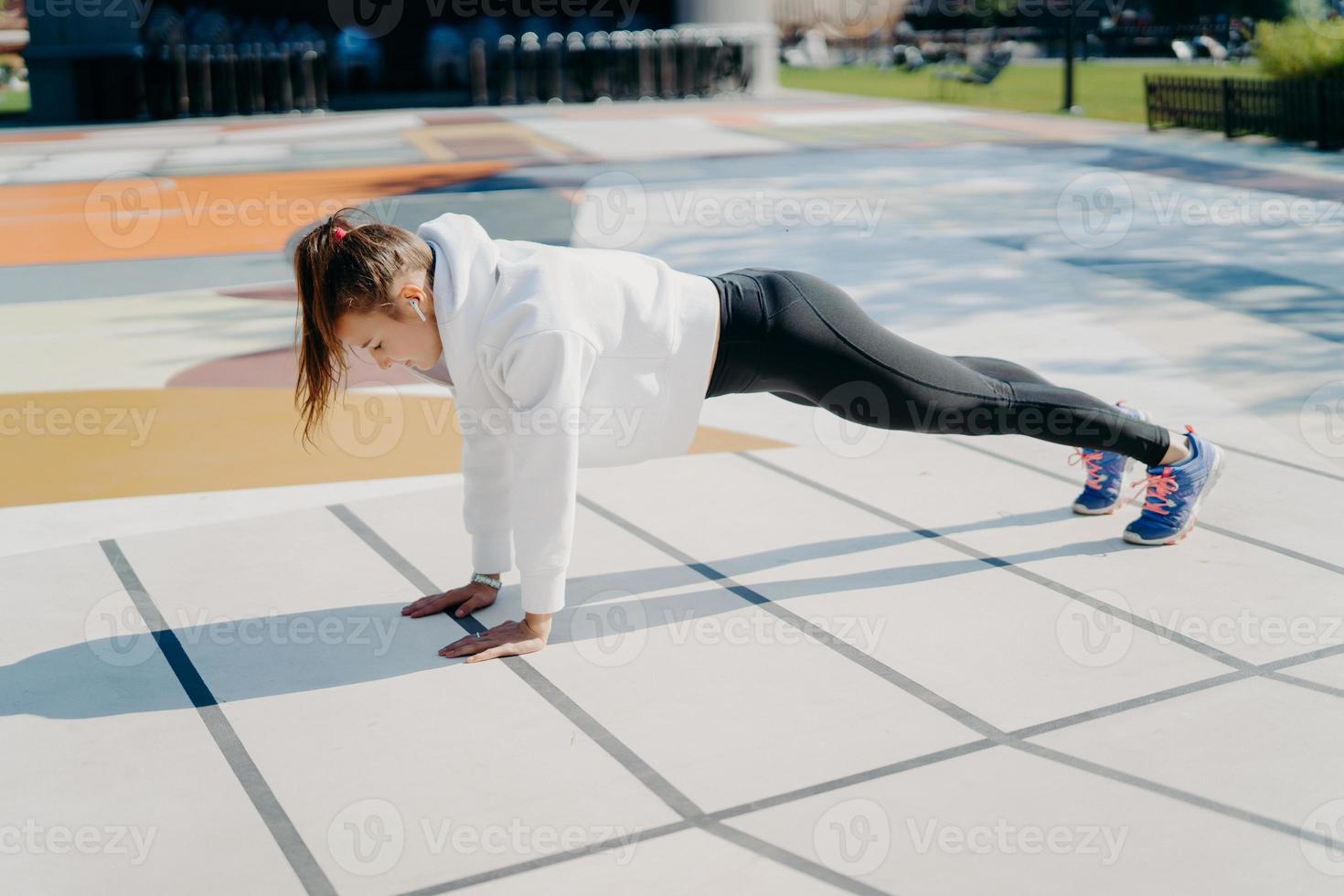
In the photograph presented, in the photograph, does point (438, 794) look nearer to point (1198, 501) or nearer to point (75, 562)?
point (75, 562)

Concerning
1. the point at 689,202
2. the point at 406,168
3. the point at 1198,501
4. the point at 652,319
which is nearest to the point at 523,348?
the point at 652,319

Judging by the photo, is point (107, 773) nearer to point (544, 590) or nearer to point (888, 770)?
point (544, 590)

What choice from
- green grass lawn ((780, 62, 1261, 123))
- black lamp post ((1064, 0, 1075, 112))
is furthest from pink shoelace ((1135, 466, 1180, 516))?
black lamp post ((1064, 0, 1075, 112))

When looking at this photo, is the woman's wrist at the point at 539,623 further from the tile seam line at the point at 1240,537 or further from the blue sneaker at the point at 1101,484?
the tile seam line at the point at 1240,537

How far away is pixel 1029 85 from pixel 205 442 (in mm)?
25766

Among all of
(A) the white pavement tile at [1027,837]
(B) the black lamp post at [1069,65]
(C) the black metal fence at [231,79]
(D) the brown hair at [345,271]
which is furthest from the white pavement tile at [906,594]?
(C) the black metal fence at [231,79]

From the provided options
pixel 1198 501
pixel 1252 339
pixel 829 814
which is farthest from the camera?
pixel 1252 339

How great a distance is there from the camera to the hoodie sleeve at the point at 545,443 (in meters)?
3.12

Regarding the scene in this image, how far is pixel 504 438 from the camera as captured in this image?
138 inches

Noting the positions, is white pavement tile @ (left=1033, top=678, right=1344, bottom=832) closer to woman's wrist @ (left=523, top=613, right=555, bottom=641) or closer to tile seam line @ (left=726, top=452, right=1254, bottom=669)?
tile seam line @ (left=726, top=452, right=1254, bottom=669)

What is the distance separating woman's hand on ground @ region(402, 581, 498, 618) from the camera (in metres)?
3.74

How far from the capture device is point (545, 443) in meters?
3.14

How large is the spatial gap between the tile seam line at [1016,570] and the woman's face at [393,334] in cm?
179

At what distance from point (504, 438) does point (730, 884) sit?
142cm
